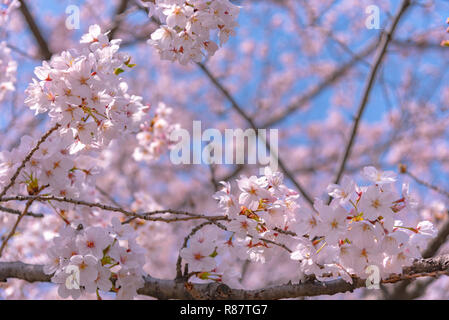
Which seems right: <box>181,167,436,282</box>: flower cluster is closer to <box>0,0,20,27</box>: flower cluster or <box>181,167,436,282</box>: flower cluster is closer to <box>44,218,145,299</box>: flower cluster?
<box>44,218,145,299</box>: flower cluster

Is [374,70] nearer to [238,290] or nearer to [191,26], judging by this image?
[191,26]

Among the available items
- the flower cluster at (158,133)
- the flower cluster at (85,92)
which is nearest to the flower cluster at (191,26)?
the flower cluster at (85,92)

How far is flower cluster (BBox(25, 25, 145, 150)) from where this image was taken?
4.89 feet

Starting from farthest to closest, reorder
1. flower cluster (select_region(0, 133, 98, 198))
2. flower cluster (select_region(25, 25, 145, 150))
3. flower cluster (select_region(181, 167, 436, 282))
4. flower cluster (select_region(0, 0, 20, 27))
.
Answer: flower cluster (select_region(0, 0, 20, 27))
flower cluster (select_region(0, 133, 98, 198))
flower cluster (select_region(25, 25, 145, 150))
flower cluster (select_region(181, 167, 436, 282))

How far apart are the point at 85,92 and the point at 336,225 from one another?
96 centimetres

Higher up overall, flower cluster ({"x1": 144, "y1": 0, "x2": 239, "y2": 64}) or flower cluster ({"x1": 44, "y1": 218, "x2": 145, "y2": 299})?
flower cluster ({"x1": 144, "y1": 0, "x2": 239, "y2": 64})

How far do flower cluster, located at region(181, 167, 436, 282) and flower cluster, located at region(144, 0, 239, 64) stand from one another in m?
0.56

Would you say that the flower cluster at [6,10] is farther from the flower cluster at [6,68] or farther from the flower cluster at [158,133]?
the flower cluster at [158,133]

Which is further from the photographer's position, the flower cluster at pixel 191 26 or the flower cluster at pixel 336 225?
the flower cluster at pixel 191 26

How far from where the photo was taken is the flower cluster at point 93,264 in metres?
1.54

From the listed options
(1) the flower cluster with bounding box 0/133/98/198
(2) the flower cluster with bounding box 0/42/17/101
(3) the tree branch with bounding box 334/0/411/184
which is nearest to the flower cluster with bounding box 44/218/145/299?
(1) the flower cluster with bounding box 0/133/98/198

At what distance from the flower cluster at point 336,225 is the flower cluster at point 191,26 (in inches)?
22.0
